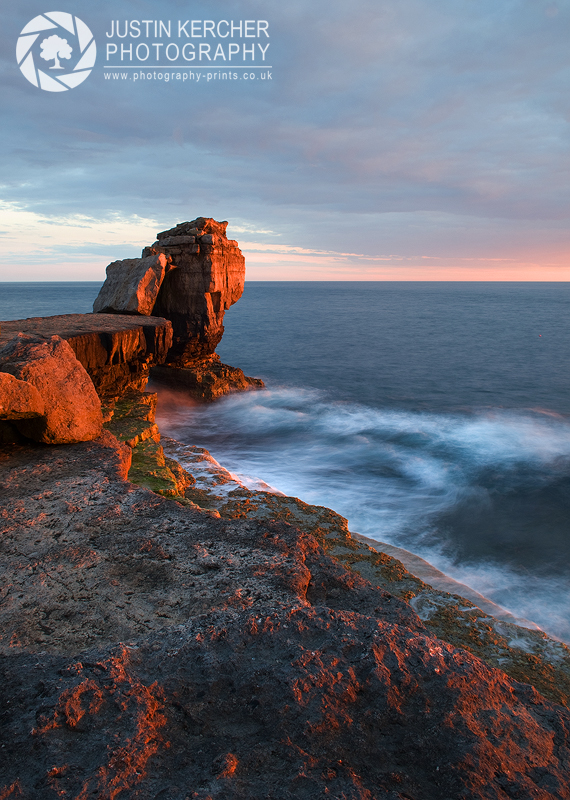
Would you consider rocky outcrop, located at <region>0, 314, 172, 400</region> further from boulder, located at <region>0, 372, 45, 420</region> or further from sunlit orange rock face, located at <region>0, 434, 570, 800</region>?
sunlit orange rock face, located at <region>0, 434, 570, 800</region>

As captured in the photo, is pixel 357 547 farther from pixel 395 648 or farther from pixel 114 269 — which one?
pixel 114 269

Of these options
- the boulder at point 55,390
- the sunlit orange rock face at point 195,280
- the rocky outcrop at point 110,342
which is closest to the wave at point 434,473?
the sunlit orange rock face at point 195,280

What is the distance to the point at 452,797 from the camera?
161 centimetres

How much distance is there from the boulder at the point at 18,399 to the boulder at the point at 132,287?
867 centimetres

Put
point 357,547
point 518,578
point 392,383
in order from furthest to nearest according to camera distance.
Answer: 1. point 392,383
2. point 518,578
3. point 357,547

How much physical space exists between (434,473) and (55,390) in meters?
10.5

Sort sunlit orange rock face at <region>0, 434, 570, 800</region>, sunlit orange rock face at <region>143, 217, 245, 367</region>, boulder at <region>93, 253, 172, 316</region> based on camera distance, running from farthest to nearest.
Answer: sunlit orange rock face at <region>143, 217, 245, 367</region>
boulder at <region>93, 253, 172, 316</region>
sunlit orange rock face at <region>0, 434, 570, 800</region>

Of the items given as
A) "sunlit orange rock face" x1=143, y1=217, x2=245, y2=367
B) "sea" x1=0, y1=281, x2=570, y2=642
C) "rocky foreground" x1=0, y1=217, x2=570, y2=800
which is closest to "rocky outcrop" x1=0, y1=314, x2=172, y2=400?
"sea" x1=0, y1=281, x2=570, y2=642

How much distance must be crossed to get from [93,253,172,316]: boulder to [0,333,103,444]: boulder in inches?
311

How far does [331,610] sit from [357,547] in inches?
147

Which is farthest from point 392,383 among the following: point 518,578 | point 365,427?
point 518,578

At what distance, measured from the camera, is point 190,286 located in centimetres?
1537

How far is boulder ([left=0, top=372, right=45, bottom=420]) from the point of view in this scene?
393 centimetres

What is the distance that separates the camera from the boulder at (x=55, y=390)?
14.1 feet
